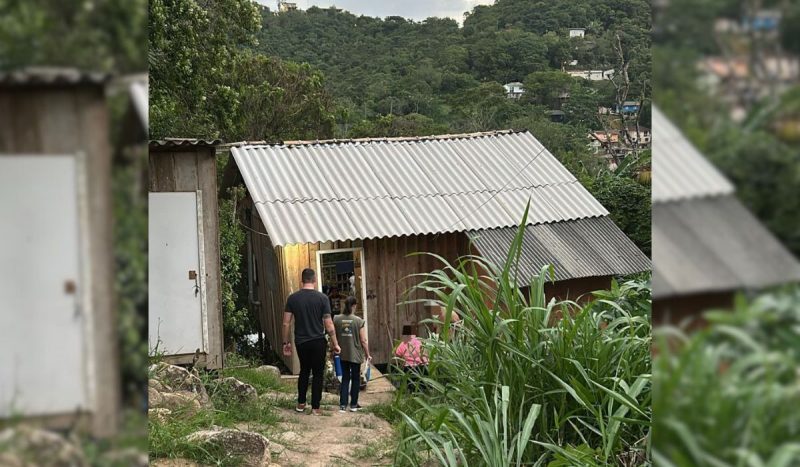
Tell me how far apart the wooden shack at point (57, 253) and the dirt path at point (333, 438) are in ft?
A: 10.3

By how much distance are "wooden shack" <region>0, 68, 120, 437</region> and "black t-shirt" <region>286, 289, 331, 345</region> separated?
14.4 ft

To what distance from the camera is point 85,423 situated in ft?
1.50

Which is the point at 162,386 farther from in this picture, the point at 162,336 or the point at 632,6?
the point at 632,6

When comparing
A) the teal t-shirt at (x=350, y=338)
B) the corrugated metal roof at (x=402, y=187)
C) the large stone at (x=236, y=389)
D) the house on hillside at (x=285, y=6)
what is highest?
the house on hillside at (x=285, y=6)

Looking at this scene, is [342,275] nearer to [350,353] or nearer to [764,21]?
[350,353]

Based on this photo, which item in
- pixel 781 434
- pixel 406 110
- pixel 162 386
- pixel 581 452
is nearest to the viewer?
pixel 781 434

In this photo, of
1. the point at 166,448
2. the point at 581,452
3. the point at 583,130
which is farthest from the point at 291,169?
the point at 583,130

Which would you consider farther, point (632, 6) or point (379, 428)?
point (632, 6)

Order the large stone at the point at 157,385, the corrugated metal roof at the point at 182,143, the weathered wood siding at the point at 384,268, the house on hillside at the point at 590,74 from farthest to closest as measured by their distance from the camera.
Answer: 1. the house on hillside at the point at 590,74
2. the weathered wood siding at the point at 384,268
3. the corrugated metal roof at the point at 182,143
4. the large stone at the point at 157,385

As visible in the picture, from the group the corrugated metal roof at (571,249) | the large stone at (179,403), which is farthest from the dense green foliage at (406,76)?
the large stone at (179,403)

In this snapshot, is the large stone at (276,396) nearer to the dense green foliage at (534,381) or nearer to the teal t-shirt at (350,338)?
the teal t-shirt at (350,338)

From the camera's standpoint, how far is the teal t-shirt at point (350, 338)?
5.25 meters

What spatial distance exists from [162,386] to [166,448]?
1089 mm

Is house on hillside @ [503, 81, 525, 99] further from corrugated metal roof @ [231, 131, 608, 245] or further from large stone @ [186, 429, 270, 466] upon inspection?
large stone @ [186, 429, 270, 466]
